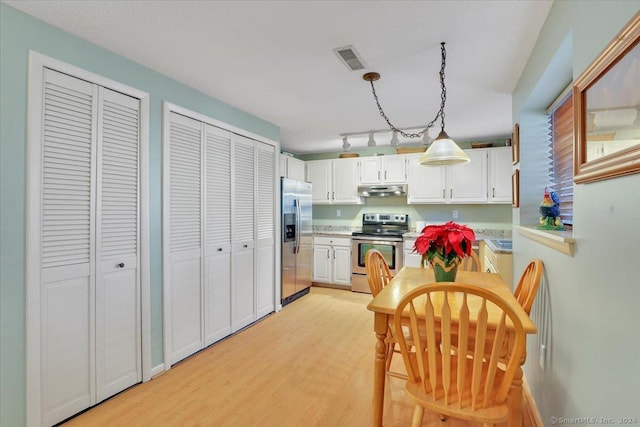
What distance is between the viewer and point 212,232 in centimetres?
308

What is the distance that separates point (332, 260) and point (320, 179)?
1.44 m

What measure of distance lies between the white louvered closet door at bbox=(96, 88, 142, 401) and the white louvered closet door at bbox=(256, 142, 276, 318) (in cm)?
151

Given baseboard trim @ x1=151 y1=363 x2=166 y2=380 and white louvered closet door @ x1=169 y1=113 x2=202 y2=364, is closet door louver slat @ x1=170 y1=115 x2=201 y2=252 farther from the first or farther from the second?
baseboard trim @ x1=151 y1=363 x2=166 y2=380

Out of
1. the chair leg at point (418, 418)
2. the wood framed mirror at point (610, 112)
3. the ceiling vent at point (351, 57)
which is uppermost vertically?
the ceiling vent at point (351, 57)

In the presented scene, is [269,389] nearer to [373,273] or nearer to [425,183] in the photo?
[373,273]

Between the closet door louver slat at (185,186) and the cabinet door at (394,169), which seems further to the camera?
the cabinet door at (394,169)

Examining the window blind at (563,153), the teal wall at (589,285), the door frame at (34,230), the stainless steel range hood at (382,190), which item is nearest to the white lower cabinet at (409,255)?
the stainless steel range hood at (382,190)

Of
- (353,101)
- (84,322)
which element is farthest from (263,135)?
(84,322)

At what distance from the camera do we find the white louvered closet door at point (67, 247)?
1.86 m

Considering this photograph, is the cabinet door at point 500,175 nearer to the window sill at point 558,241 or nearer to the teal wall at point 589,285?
the teal wall at point 589,285

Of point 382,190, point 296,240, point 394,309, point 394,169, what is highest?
point 394,169

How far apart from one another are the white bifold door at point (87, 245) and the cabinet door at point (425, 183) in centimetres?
383

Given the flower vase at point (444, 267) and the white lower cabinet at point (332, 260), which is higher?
the flower vase at point (444, 267)

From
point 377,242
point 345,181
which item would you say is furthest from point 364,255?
point 345,181
